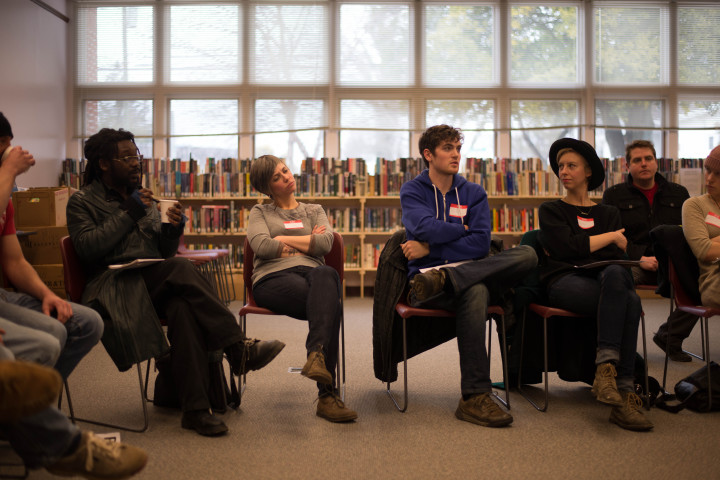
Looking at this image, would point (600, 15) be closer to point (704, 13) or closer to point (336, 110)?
point (704, 13)

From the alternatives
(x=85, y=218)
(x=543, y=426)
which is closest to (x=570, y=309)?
(x=543, y=426)

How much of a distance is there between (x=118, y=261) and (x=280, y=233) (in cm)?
77

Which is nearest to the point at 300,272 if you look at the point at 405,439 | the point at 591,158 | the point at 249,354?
the point at 249,354

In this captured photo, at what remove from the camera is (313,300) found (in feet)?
8.82

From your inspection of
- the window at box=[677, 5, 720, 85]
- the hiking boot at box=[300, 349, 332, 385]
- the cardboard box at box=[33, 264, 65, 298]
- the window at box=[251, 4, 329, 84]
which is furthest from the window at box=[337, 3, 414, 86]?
the hiking boot at box=[300, 349, 332, 385]

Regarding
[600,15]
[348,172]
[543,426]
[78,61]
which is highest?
[600,15]

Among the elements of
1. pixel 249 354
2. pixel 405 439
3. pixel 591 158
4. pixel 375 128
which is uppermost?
pixel 375 128

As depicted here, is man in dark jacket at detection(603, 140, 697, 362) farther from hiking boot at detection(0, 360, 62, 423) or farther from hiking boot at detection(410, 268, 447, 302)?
hiking boot at detection(0, 360, 62, 423)

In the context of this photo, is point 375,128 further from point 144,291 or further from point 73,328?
point 73,328

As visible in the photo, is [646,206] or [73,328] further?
[646,206]

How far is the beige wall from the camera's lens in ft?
20.4

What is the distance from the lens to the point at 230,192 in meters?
6.99

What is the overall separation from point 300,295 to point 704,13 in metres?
6.97

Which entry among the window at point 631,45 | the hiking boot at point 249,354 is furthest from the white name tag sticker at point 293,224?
the window at point 631,45
